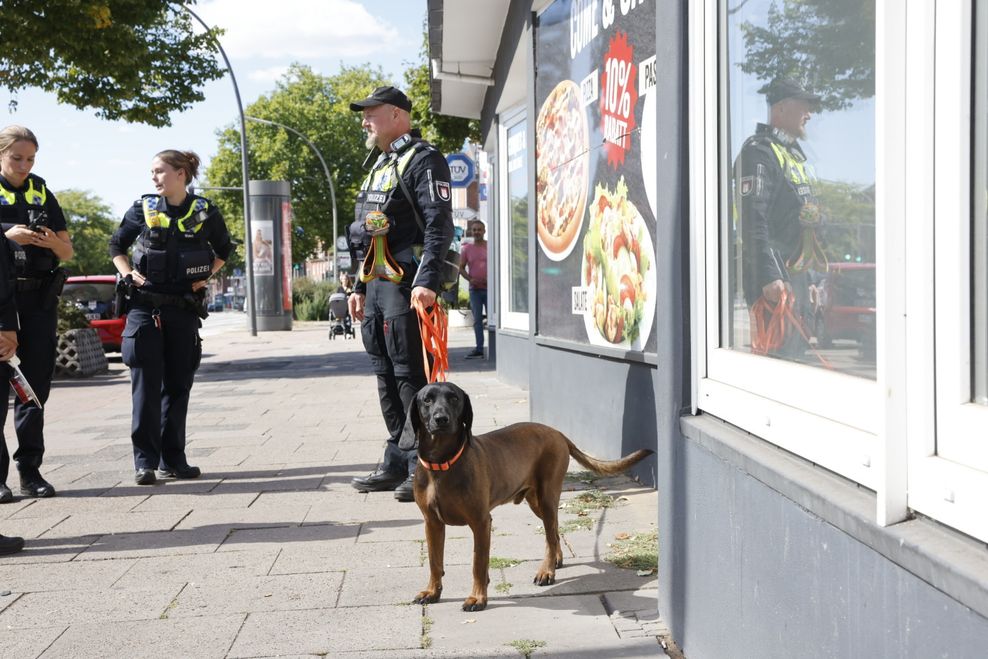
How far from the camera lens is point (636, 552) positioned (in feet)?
14.7

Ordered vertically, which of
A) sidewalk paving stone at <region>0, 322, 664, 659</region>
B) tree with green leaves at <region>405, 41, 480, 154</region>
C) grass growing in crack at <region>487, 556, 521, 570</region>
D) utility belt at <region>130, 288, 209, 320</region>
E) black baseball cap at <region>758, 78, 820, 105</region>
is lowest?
sidewalk paving stone at <region>0, 322, 664, 659</region>

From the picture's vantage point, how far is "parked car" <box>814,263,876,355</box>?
207 centimetres

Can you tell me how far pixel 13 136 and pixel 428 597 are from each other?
12.4 feet

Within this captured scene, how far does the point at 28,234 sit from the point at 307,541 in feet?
8.00

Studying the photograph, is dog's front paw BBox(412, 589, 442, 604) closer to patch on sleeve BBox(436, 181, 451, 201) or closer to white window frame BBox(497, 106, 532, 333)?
patch on sleeve BBox(436, 181, 451, 201)

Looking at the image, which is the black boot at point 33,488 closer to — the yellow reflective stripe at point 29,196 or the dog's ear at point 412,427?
the yellow reflective stripe at point 29,196

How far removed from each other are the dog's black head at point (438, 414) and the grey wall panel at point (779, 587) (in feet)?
2.78

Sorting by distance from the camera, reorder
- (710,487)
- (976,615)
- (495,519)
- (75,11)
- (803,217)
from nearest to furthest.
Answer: (976,615) < (803,217) < (710,487) < (495,519) < (75,11)

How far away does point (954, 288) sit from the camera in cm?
167

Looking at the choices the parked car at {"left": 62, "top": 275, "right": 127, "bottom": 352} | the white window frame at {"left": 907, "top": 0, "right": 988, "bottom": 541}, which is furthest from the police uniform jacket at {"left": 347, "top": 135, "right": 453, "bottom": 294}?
the parked car at {"left": 62, "top": 275, "right": 127, "bottom": 352}

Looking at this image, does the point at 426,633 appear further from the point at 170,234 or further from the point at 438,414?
the point at 170,234

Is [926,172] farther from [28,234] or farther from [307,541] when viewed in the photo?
[28,234]

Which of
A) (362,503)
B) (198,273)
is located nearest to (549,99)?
(198,273)

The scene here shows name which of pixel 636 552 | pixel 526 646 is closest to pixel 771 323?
pixel 526 646
